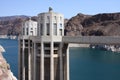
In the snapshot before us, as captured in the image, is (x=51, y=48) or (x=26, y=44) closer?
(x=51, y=48)

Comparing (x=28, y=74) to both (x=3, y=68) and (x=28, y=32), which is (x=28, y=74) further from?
(x=3, y=68)

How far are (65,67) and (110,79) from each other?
49.8 meters

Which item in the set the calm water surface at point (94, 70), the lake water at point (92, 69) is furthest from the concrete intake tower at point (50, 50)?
the calm water surface at point (94, 70)


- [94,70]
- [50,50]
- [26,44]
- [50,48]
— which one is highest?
[50,48]

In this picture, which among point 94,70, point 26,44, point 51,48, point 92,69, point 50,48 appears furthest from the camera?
point 92,69

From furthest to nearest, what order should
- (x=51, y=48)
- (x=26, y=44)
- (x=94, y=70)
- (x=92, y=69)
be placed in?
(x=92, y=69)
(x=94, y=70)
(x=26, y=44)
(x=51, y=48)

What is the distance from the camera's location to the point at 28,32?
47094 mm

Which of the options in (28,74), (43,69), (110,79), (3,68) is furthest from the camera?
(110,79)

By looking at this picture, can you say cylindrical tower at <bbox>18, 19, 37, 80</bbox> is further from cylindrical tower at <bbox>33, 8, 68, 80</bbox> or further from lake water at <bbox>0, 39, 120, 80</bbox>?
lake water at <bbox>0, 39, 120, 80</bbox>

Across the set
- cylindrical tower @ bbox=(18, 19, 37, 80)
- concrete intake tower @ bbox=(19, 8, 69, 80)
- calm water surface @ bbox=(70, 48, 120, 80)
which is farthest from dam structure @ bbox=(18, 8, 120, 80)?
calm water surface @ bbox=(70, 48, 120, 80)

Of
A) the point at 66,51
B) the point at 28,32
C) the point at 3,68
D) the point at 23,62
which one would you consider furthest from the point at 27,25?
the point at 3,68

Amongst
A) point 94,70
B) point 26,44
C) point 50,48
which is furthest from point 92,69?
point 50,48

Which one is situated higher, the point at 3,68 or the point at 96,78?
the point at 3,68

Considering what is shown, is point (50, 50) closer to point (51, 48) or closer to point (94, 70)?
point (51, 48)
